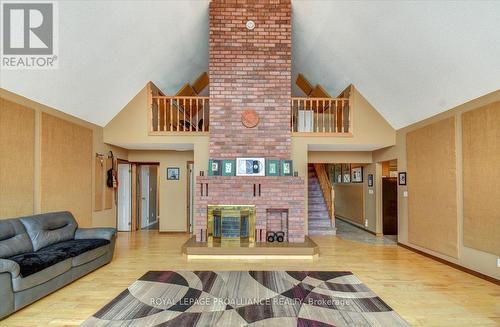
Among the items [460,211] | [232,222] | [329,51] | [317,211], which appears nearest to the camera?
[460,211]

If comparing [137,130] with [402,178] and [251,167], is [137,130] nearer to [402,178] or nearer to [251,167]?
[251,167]

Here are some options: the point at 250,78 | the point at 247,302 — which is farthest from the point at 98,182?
the point at 247,302

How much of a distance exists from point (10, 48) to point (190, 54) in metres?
3.32

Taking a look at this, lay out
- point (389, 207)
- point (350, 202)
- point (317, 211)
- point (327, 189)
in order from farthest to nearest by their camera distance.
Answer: point (350, 202) → point (327, 189) → point (317, 211) → point (389, 207)

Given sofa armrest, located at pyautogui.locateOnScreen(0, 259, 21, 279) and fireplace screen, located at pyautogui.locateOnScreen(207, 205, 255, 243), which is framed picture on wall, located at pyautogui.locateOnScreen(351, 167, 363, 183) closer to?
fireplace screen, located at pyautogui.locateOnScreen(207, 205, 255, 243)

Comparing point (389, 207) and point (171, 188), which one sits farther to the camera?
point (171, 188)

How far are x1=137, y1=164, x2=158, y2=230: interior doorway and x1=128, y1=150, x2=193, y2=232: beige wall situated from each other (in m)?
0.72

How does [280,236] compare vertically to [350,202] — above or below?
below

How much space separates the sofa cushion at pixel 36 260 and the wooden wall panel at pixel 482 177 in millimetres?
5597

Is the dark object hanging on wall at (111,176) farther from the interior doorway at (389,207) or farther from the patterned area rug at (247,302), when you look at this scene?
the interior doorway at (389,207)

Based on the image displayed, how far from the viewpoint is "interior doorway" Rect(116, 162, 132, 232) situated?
6.98m

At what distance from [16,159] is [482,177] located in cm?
648

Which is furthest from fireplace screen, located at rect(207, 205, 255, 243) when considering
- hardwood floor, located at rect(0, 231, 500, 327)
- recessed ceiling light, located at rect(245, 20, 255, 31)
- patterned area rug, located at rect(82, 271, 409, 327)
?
recessed ceiling light, located at rect(245, 20, 255, 31)

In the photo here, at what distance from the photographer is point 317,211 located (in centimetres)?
739
